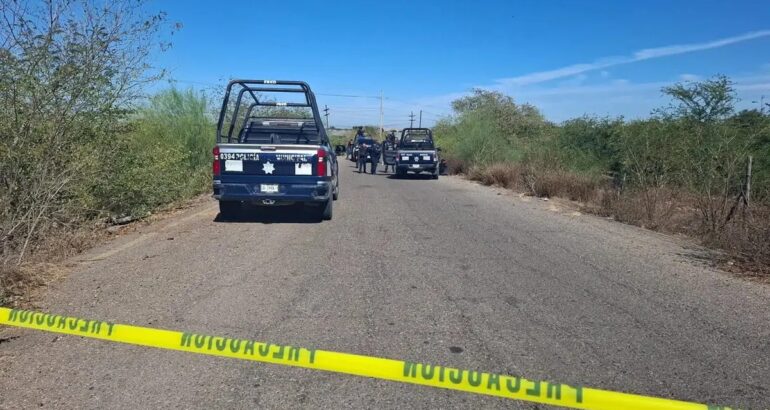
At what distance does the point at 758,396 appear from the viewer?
3572 mm

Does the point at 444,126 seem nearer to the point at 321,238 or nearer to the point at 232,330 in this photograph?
the point at 321,238

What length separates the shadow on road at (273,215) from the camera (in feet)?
34.9

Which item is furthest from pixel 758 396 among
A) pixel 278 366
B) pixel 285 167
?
pixel 285 167

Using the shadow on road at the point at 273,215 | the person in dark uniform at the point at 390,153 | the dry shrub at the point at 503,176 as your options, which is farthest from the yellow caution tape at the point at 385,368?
the person in dark uniform at the point at 390,153

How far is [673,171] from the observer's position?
12.6 meters

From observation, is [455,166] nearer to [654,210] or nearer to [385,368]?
[654,210]

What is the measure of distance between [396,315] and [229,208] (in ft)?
21.9

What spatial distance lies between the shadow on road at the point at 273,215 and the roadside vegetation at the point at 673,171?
21.8 feet

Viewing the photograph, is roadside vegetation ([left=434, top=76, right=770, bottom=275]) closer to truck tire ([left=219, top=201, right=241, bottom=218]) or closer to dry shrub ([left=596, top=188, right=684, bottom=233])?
dry shrub ([left=596, top=188, right=684, bottom=233])

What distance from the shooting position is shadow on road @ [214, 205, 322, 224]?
10624 mm

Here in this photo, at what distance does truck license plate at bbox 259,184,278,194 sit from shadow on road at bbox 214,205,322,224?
3.09 feet

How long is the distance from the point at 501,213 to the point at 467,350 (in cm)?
851

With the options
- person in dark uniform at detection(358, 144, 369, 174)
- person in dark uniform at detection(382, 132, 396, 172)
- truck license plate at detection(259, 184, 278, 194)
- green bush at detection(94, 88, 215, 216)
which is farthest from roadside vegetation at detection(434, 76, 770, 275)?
Result: green bush at detection(94, 88, 215, 216)

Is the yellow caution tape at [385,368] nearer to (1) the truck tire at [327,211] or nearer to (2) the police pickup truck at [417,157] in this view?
(1) the truck tire at [327,211]
